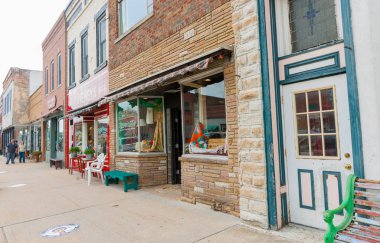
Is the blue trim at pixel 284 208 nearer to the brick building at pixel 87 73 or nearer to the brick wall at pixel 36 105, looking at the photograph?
the brick building at pixel 87 73

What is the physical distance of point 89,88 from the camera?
11633mm

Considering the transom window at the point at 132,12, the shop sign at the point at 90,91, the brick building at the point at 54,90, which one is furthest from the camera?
the brick building at the point at 54,90

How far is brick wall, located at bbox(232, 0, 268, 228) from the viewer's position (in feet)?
14.1

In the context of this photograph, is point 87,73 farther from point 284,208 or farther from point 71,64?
point 284,208

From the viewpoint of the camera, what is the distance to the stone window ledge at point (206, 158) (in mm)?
5266

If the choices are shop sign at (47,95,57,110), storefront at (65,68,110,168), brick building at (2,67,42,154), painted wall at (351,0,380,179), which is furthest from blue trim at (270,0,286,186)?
brick building at (2,67,42,154)

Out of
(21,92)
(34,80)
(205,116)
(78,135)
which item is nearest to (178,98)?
(205,116)

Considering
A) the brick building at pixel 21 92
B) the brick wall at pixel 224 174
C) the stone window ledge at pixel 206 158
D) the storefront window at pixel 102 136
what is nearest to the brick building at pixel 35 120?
the brick building at pixel 21 92

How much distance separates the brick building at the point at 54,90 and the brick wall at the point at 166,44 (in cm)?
701

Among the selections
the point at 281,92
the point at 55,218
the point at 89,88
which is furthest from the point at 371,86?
the point at 89,88

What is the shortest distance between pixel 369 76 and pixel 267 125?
1509 millimetres

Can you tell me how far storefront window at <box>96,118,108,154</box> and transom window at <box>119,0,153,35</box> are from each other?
3.73 m

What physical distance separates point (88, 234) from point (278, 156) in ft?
10.9

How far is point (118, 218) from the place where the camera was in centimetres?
511
